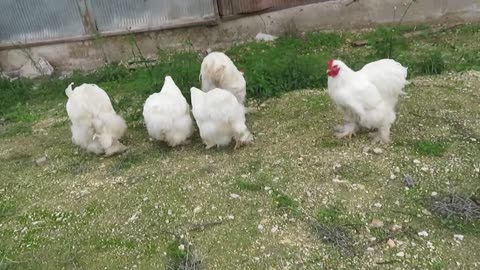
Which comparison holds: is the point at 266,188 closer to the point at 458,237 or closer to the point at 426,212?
the point at 426,212

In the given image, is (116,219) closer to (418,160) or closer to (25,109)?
(418,160)

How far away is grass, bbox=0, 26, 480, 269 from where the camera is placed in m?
4.04

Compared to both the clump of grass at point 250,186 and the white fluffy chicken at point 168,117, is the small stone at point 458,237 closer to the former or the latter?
the clump of grass at point 250,186

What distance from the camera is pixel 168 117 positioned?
5297 mm

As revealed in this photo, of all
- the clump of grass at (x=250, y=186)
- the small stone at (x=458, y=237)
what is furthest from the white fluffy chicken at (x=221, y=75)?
the small stone at (x=458, y=237)

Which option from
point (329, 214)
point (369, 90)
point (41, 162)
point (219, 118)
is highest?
point (369, 90)

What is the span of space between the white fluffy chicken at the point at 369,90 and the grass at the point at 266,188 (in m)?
0.37

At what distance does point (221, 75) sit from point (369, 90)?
1.73 meters

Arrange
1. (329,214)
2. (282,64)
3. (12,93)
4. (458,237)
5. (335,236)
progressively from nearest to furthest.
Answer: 1. (458,237)
2. (335,236)
3. (329,214)
4. (282,64)
5. (12,93)

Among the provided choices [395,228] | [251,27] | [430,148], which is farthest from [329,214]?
[251,27]

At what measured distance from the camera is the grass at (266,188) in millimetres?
4035

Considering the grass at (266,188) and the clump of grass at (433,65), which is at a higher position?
the clump of grass at (433,65)

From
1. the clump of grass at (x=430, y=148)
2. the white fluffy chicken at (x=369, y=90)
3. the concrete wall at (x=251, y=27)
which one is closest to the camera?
the white fluffy chicken at (x=369, y=90)

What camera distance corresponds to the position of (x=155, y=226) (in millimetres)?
4426
